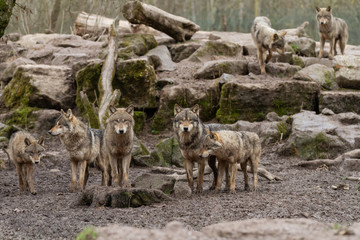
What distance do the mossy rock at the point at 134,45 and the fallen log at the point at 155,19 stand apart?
2.20 feet

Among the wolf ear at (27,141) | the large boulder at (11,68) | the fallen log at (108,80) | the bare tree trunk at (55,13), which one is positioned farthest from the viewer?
the bare tree trunk at (55,13)

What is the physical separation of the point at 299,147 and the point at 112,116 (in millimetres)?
6297

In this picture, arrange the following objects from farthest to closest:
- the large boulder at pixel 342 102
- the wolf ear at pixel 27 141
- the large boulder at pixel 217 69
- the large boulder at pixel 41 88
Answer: the large boulder at pixel 217 69, the large boulder at pixel 41 88, the large boulder at pixel 342 102, the wolf ear at pixel 27 141

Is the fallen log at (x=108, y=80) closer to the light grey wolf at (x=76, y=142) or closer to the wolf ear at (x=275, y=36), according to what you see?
the light grey wolf at (x=76, y=142)

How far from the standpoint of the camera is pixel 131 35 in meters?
20.1

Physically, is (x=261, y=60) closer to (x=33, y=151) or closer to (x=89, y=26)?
(x=33, y=151)

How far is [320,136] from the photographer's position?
13922mm

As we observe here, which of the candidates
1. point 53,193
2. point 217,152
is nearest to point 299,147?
point 217,152

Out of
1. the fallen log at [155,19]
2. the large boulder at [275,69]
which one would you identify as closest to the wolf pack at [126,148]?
the large boulder at [275,69]

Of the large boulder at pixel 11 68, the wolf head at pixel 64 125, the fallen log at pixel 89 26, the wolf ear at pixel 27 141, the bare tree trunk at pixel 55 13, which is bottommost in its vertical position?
the wolf ear at pixel 27 141

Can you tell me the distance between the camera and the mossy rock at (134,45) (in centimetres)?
1858

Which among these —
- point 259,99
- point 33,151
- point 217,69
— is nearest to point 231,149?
point 33,151

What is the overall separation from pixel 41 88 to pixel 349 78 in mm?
9730

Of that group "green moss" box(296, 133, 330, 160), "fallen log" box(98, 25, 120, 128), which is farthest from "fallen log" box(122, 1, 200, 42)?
"green moss" box(296, 133, 330, 160)
